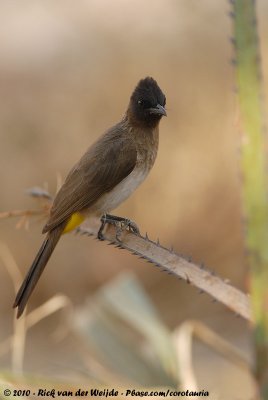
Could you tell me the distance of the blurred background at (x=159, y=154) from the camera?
4883mm

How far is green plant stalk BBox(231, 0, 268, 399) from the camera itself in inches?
45.6

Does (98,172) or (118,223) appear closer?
(118,223)

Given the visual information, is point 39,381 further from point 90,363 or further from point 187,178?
point 187,178

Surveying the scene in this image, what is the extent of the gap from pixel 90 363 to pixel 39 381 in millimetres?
541

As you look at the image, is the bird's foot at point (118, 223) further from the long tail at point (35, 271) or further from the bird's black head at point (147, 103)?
the bird's black head at point (147, 103)

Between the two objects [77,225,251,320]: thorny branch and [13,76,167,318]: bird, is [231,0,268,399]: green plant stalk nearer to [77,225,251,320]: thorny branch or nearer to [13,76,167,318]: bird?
[77,225,251,320]: thorny branch

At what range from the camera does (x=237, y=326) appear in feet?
15.6

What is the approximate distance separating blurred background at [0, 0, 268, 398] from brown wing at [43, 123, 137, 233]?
6.02 ft

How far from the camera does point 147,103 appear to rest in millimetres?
2701

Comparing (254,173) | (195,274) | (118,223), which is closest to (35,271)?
(118,223)

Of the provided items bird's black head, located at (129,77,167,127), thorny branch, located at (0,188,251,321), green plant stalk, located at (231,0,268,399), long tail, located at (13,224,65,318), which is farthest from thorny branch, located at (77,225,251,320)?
bird's black head, located at (129,77,167,127)

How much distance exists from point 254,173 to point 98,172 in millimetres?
1598

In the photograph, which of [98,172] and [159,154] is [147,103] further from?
[159,154]

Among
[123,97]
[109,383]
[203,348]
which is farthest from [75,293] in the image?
[109,383]
